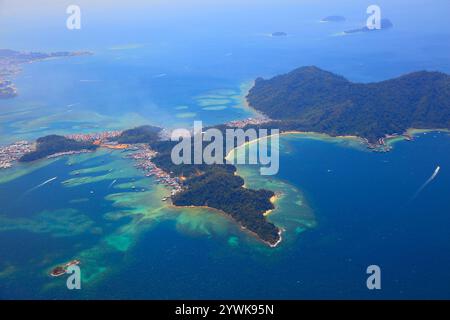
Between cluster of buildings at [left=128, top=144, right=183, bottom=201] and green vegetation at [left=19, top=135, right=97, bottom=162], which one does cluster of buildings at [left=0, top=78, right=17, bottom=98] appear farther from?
cluster of buildings at [left=128, top=144, right=183, bottom=201]

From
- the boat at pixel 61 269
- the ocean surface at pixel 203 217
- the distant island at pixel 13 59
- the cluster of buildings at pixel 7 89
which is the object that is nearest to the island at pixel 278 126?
the ocean surface at pixel 203 217

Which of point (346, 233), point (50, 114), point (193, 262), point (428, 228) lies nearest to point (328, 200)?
point (346, 233)

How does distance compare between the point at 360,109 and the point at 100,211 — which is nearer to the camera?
the point at 100,211

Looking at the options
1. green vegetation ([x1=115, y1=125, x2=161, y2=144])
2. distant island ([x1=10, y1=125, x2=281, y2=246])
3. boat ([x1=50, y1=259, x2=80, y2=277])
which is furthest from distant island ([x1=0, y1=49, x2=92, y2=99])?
boat ([x1=50, y1=259, x2=80, y2=277])

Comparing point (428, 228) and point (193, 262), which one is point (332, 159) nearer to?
Answer: point (428, 228)

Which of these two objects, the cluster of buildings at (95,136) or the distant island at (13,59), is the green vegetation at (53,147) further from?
the distant island at (13,59)

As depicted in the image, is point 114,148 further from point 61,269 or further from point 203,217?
point 61,269
